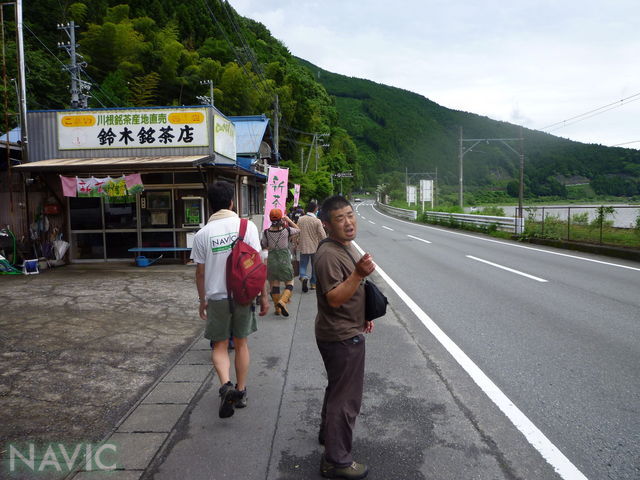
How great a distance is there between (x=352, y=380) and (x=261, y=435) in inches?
37.6

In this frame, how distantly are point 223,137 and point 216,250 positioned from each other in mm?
10402

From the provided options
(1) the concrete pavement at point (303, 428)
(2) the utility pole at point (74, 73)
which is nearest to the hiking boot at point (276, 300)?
(1) the concrete pavement at point (303, 428)

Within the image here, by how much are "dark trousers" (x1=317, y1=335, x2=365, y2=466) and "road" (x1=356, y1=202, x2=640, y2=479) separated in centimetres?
139

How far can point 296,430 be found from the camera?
10.7 feet

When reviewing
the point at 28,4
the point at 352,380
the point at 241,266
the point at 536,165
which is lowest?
the point at 352,380

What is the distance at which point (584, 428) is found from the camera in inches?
125

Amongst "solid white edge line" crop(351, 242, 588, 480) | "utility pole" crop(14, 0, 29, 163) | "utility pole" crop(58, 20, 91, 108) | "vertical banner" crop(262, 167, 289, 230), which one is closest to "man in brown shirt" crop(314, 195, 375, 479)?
"solid white edge line" crop(351, 242, 588, 480)

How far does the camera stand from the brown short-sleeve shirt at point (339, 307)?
2604mm

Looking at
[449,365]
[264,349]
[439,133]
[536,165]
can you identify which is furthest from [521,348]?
[439,133]

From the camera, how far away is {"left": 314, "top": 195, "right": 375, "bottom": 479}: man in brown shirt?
2625 millimetres

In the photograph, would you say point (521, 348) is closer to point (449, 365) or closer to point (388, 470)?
point (449, 365)

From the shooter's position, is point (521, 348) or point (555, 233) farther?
point (555, 233)

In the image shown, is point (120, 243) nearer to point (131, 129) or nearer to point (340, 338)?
point (131, 129)

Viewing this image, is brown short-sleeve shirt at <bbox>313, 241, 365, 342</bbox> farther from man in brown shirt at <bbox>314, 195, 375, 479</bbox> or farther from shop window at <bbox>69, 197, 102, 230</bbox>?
shop window at <bbox>69, 197, 102, 230</bbox>
